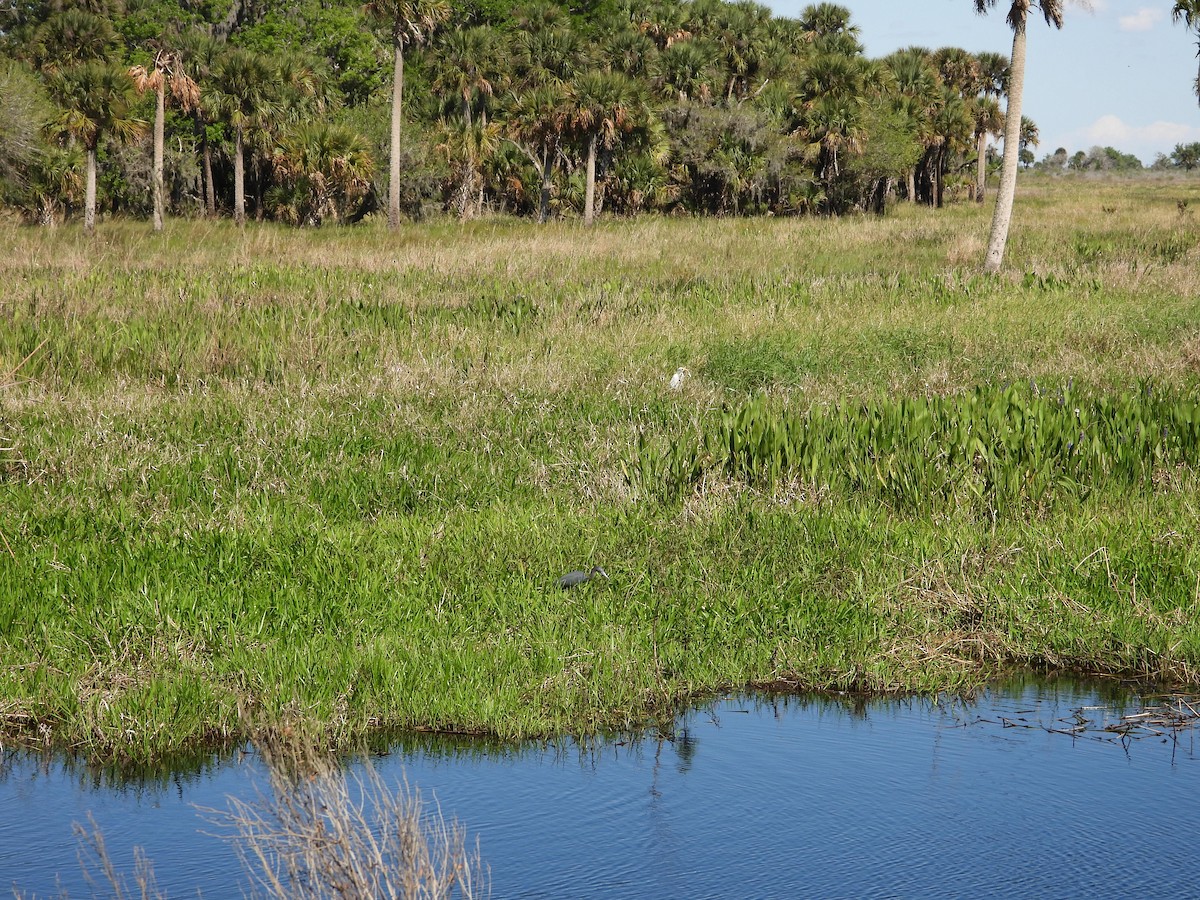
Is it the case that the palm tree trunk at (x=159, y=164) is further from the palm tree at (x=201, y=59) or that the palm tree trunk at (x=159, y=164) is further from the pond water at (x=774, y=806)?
the pond water at (x=774, y=806)

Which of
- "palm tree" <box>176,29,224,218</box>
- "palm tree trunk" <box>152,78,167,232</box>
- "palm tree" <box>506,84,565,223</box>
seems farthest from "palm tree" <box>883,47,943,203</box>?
"palm tree trunk" <box>152,78,167,232</box>

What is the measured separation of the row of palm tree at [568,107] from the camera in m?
40.6

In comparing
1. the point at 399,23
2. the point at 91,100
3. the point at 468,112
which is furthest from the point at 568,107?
the point at 91,100

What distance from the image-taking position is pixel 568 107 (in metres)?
43.6

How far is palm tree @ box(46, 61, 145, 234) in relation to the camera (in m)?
35.5

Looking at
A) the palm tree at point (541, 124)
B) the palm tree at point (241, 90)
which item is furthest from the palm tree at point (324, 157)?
the palm tree at point (541, 124)

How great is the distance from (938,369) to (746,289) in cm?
660

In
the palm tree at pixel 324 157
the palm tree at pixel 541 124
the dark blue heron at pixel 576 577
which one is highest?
the palm tree at pixel 541 124

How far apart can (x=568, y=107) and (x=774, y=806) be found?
4097 cm

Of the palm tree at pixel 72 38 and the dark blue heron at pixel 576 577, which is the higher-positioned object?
the palm tree at pixel 72 38

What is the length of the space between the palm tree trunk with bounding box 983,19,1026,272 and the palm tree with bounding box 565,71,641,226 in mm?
20122

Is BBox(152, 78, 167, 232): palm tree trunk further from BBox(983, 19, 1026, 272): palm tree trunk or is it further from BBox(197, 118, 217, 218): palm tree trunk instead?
BBox(983, 19, 1026, 272): palm tree trunk

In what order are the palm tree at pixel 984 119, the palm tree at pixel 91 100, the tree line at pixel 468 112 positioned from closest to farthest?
the palm tree at pixel 91 100, the tree line at pixel 468 112, the palm tree at pixel 984 119

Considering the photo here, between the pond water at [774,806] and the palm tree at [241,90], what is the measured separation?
39566 mm
